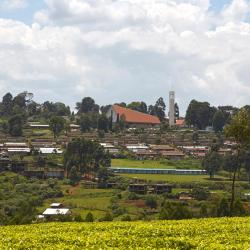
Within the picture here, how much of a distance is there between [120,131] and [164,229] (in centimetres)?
11489

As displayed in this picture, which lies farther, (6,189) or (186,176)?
(186,176)

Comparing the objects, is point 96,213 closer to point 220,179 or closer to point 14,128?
point 220,179

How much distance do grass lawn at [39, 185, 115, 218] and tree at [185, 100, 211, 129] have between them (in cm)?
6994

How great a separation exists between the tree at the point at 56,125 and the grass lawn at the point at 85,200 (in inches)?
1572

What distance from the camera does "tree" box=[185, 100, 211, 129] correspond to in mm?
143625

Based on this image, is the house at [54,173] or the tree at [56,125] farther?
the tree at [56,125]

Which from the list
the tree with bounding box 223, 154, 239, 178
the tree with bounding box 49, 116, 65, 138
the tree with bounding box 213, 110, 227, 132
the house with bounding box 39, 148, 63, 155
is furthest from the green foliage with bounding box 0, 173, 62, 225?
the tree with bounding box 213, 110, 227, 132

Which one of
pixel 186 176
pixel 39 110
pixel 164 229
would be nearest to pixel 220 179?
pixel 186 176

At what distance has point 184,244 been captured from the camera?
789 inches

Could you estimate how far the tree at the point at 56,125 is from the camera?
118625 millimetres

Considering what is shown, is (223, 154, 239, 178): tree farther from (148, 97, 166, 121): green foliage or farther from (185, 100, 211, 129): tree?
(148, 97, 166, 121): green foliage

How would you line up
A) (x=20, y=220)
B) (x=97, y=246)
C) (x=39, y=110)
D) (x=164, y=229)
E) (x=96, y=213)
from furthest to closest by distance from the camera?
(x=39, y=110), (x=96, y=213), (x=20, y=220), (x=164, y=229), (x=97, y=246)

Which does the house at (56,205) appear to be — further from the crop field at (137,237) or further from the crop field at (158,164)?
the crop field at (137,237)

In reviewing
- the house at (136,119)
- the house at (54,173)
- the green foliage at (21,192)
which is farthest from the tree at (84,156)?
the house at (136,119)
